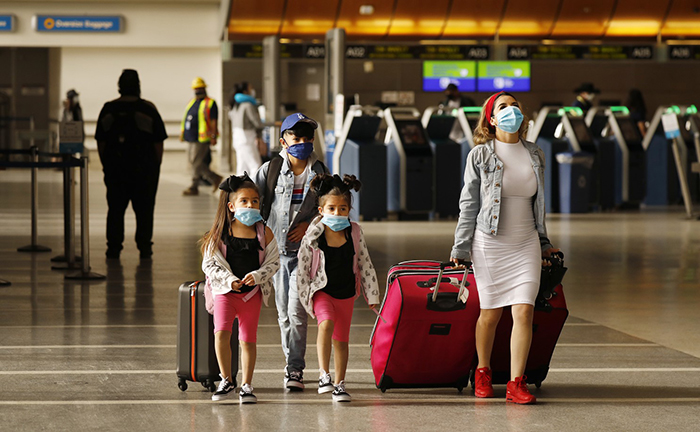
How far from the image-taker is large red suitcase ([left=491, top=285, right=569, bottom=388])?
5.67m

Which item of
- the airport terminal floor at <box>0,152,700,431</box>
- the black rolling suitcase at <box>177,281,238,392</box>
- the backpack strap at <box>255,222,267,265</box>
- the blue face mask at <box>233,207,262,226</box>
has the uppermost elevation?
the blue face mask at <box>233,207,262,226</box>

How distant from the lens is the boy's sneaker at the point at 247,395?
5266 mm

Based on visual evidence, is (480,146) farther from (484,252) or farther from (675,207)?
(675,207)

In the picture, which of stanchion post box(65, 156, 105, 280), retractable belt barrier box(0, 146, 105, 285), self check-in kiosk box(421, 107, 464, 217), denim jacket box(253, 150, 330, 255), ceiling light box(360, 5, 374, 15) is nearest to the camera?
denim jacket box(253, 150, 330, 255)

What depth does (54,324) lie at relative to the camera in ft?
25.0

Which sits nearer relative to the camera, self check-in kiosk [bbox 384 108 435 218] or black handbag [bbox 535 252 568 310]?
black handbag [bbox 535 252 568 310]

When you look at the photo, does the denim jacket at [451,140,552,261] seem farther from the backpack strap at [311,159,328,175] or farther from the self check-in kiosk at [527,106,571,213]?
the self check-in kiosk at [527,106,571,213]

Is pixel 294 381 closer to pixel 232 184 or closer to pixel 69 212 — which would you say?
pixel 232 184

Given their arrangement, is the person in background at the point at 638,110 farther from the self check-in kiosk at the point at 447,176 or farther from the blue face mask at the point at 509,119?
the blue face mask at the point at 509,119

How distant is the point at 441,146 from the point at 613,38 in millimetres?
15467

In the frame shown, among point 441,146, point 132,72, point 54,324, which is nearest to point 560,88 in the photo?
point 441,146

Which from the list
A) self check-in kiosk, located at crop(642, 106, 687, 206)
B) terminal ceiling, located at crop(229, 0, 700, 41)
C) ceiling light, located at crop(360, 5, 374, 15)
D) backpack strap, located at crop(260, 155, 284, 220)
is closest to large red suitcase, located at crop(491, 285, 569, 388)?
backpack strap, located at crop(260, 155, 284, 220)

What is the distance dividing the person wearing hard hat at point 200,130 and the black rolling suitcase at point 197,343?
14799 millimetres

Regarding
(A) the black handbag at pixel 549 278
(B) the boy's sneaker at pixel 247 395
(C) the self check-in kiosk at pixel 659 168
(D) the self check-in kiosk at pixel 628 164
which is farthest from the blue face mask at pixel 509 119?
Result: (C) the self check-in kiosk at pixel 659 168
